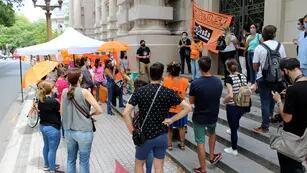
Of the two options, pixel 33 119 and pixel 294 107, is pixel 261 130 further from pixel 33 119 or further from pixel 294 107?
pixel 33 119

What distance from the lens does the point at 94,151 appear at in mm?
7691

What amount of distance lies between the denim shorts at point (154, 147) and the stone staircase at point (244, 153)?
5.39ft

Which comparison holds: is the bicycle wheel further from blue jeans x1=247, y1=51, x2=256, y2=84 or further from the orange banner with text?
blue jeans x1=247, y1=51, x2=256, y2=84

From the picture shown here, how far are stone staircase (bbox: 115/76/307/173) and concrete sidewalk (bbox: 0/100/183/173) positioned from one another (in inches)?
11.4

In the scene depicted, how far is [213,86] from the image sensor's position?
17.5 ft

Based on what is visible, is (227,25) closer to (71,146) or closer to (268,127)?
(268,127)

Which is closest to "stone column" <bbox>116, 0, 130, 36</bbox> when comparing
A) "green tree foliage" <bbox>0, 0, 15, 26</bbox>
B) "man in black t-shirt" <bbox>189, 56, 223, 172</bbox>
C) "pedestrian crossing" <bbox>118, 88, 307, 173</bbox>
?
"pedestrian crossing" <bbox>118, 88, 307, 173</bbox>

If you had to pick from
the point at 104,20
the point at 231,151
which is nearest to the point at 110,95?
the point at 231,151

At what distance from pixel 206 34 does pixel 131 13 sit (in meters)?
6.17

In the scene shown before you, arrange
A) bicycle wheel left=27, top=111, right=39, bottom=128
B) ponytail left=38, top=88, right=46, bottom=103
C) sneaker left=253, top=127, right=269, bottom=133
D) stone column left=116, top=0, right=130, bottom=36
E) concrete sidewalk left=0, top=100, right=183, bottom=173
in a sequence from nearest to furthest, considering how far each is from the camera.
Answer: ponytail left=38, top=88, right=46, bottom=103 < sneaker left=253, top=127, right=269, bottom=133 < concrete sidewalk left=0, top=100, right=183, bottom=173 < bicycle wheel left=27, top=111, right=39, bottom=128 < stone column left=116, top=0, right=130, bottom=36

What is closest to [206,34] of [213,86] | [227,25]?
[227,25]

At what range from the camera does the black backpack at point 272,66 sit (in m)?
6.12

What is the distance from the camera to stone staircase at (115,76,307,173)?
5.62 m

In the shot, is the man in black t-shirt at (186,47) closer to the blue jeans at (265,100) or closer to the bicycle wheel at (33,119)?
the bicycle wheel at (33,119)
